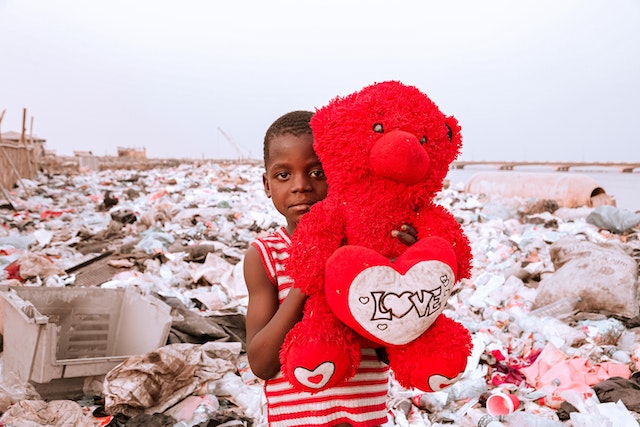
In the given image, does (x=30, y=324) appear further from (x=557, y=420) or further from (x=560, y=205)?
(x=560, y=205)

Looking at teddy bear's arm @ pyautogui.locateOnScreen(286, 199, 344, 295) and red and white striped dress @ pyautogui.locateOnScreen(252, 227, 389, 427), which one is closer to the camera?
teddy bear's arm @ pyautogui.locateOnScreen(286, 199, 344, 295)

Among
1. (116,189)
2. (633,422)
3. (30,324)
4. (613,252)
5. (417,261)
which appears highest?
(417,261)

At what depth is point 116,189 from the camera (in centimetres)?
1162

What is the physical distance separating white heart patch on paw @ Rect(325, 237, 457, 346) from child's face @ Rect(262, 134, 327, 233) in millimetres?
247

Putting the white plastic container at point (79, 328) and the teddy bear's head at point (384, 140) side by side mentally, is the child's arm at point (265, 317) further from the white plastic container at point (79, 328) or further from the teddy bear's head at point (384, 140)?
the white plastic container at point (79, 328)

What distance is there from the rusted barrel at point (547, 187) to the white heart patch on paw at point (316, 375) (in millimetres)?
9661

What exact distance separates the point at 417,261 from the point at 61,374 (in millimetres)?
2144

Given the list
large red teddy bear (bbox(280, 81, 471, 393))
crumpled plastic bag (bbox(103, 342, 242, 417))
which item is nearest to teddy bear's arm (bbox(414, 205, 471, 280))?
large red teddy bear (bbox(280, 81, 471, 393))

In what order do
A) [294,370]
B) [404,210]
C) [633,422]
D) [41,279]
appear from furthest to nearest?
1. [41,279]
2. [633,422]
3. [404,210]
4. [294,370]

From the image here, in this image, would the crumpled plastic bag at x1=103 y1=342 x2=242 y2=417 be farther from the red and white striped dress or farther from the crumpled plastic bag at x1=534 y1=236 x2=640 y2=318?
the crumpled plastic bag at x1=534 y1=236 x2=640 y2=318

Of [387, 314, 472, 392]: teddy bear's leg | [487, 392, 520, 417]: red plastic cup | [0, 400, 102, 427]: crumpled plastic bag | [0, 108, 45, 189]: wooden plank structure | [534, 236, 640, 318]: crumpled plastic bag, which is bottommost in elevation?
[0, 108, 45, 189]: wooden plank structure

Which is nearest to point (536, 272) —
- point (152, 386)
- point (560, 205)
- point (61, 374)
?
point (152, 386)

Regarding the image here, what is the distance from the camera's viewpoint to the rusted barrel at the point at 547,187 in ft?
29.7

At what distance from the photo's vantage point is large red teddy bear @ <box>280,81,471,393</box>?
0.78 m
